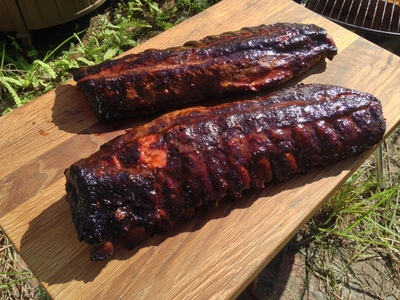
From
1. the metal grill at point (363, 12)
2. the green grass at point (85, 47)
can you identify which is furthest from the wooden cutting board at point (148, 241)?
the green grass at point (85, 47)

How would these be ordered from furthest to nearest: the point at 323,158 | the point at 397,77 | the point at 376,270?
the point at 376,270 → the point at 397,77 → the point at 323,158

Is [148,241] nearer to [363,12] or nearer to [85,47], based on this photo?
[85,47]

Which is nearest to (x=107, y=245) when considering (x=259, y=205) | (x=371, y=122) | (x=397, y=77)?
(x=259, y=205)

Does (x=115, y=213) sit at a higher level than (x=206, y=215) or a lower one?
higher

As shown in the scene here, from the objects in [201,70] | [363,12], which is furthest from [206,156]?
[363,12]

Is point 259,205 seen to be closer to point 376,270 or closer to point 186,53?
point 186,53
